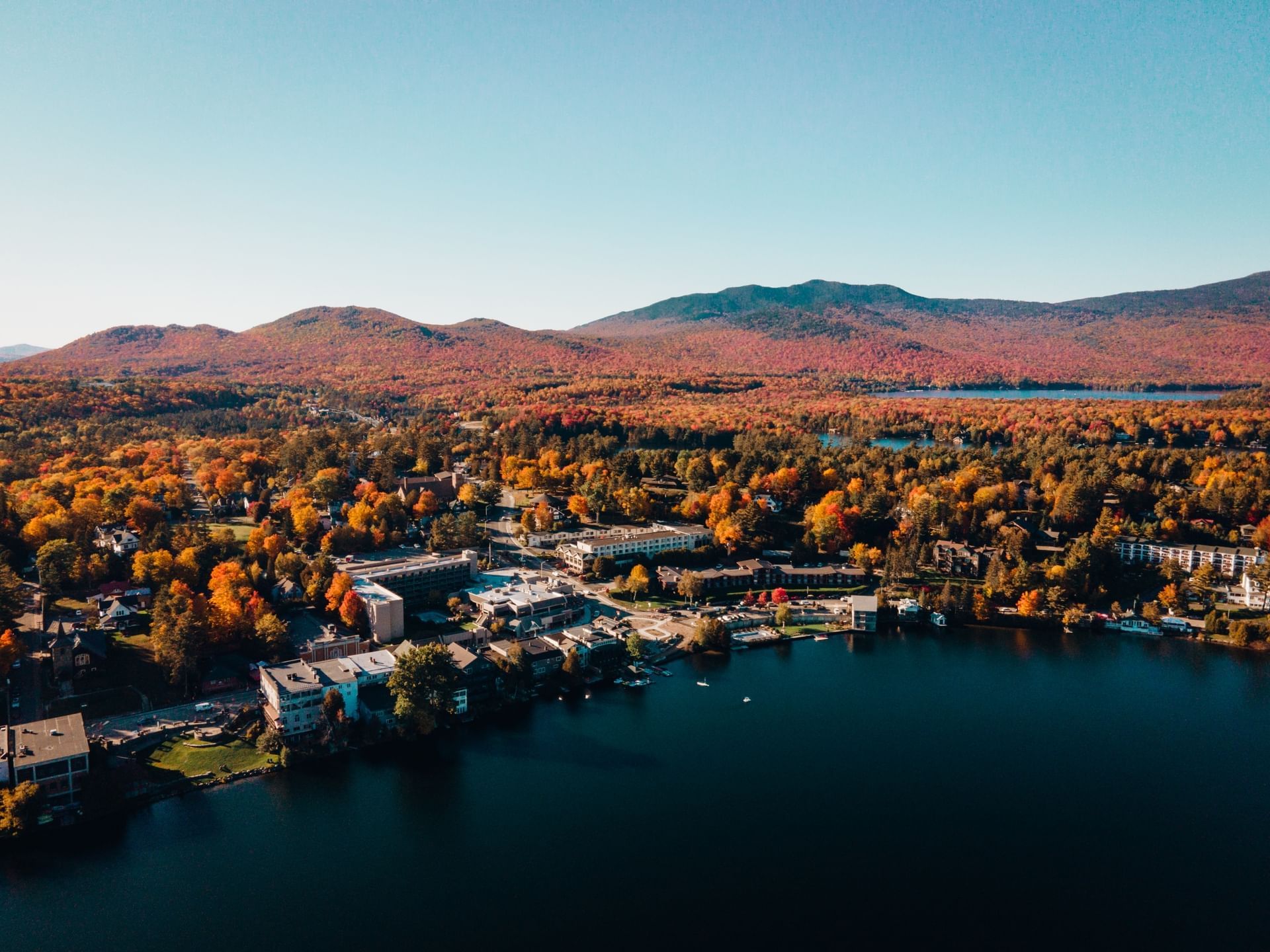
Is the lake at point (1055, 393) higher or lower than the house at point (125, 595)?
higher

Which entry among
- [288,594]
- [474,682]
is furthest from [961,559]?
[288,594]

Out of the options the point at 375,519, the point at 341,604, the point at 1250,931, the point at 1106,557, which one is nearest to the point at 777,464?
the point at 1106,557

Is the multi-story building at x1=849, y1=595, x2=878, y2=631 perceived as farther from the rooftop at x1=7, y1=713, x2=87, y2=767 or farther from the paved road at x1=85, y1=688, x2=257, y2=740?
the rooftop at x1=7, y1=713, x2=87, y2=767


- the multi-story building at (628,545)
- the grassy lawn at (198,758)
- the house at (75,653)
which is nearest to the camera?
the grassy lawn at (198,758)

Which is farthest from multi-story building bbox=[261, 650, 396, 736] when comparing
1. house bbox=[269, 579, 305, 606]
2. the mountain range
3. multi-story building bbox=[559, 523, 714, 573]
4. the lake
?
the lake

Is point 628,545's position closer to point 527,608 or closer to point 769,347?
point 527,608

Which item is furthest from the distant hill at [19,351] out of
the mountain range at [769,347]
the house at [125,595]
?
the house at [125,595]

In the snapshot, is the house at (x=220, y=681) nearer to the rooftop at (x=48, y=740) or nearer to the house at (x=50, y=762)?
the rooftop at (x=48, y=740)

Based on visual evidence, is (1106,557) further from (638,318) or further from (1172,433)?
(638,318)
